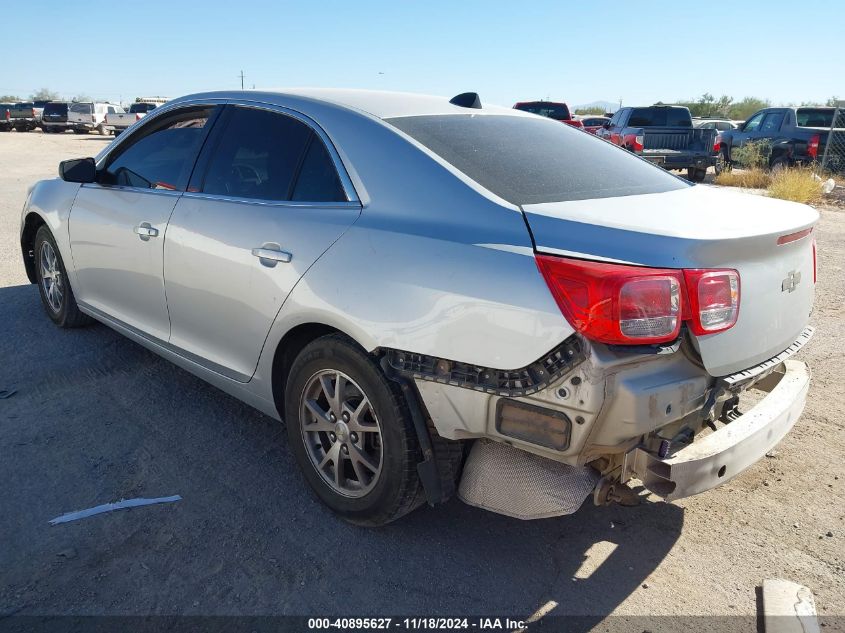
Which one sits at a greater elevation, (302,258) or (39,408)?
(302,258)

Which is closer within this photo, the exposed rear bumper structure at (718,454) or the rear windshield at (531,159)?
the exposed rear bumper structure at (718,454)

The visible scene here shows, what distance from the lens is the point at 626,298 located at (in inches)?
85.2

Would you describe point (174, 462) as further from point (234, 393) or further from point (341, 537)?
point (341, 537)

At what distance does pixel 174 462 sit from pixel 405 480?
4.59 feet

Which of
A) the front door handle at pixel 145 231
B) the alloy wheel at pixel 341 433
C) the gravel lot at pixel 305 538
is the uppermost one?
the front door handle at pixel 145 231

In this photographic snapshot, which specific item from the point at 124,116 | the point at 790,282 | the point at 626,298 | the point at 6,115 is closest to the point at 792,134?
the point at 790,282

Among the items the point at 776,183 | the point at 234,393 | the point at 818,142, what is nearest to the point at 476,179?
the point at 234,393

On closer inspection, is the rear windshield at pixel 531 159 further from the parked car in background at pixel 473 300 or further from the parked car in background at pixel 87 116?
the parked car in background at pixel 87 116

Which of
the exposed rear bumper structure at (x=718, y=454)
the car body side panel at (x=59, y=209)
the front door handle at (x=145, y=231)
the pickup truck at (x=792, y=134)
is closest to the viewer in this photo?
the exposed rear bumper structure at (x=718, y=454)

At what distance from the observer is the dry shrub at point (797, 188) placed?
12789 millimetres

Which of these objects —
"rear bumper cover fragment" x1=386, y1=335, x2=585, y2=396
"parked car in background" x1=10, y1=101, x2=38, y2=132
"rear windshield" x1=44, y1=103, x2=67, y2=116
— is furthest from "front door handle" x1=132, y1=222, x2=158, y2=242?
"parked car in background" x1=10, y1=101, x2=38, y2=132

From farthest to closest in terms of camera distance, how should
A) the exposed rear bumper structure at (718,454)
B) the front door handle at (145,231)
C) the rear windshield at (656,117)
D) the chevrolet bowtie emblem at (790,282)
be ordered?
the rear windshield at (656,117), the front door handle at (145,231), the chevrolet bowtie emblem at (790,282), the exposed rear bumper structure at (718,454)

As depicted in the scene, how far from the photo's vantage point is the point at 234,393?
3.48 meters

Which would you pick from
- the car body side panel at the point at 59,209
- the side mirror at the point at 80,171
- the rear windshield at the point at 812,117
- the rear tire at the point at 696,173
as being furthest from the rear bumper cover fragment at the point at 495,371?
the rear windshield at the point at 812,117
